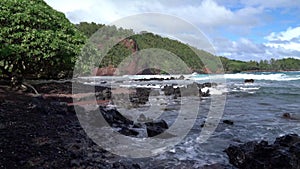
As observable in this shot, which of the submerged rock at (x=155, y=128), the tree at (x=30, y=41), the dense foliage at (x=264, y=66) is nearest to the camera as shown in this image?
the submerged rock at (x=155, y=128)

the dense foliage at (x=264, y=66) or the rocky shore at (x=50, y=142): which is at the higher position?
the dense foliage at (x=264, y=66)

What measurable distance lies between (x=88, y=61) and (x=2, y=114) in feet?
61.2

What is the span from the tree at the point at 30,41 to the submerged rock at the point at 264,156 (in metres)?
14.0

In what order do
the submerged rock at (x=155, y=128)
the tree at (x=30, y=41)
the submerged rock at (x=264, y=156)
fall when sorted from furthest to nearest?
the tree at (x=30, y=41), the submerged rock at (x=155, y=128), the submerged rock at (x=264, y=156)

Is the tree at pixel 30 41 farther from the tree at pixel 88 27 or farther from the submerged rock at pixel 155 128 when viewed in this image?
the tree at pixel 88 27

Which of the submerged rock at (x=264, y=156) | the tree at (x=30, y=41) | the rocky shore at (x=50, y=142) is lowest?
the submerged rock at (x=264, y=156)

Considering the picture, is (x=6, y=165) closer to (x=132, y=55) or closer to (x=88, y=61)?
(x=88, y=61)

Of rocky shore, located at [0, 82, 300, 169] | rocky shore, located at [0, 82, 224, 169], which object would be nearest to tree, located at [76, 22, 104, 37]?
rocky shore, located at [0, 82, 224, 169]

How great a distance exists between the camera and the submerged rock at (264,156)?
23.5 feet

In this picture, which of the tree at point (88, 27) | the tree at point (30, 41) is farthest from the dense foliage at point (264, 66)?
the tree at point (30, 41)

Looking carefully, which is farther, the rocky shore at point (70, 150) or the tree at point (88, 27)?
the tree at point (88, 27)

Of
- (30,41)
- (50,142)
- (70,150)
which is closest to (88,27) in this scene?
(30,41)

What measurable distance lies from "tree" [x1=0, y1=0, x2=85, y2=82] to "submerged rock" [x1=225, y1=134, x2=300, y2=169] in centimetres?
1402

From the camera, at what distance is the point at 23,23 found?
18.9 m
